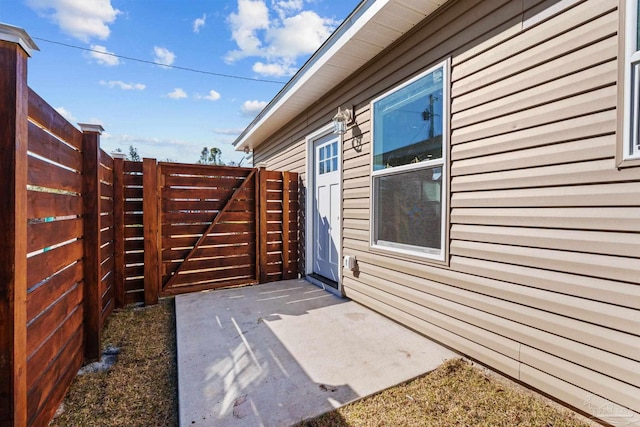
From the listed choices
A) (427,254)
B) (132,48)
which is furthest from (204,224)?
(132,48)

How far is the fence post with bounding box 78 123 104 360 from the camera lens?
6.91 feet

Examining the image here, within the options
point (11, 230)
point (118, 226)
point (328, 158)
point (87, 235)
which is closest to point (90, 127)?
point (87, 235)

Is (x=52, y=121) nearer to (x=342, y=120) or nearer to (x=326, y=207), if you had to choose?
(x=342, y=120)

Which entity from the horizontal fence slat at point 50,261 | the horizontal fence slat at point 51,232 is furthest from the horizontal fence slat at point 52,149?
the horizontal fence slat at point 50,261

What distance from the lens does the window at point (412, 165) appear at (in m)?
2.45

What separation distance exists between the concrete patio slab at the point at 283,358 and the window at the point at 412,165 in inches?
33.5

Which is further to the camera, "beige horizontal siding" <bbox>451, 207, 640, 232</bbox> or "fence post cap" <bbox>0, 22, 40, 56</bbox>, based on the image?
"beige horizontal siding" <bbox>451, 207, 640, 232</bbox>

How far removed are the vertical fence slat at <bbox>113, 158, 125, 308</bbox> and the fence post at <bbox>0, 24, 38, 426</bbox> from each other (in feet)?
8.27

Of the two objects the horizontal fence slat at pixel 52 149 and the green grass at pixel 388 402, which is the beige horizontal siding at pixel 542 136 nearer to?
the green grass at pixel 388 402

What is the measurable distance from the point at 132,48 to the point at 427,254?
28.2ft

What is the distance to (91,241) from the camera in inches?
84.0

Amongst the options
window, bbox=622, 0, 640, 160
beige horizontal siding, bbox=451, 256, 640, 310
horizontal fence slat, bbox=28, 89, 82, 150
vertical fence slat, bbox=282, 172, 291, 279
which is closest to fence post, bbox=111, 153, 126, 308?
horizontal fence slat, bbox=28, 89, 82, 150

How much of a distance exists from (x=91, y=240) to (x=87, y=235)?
0.05 meters

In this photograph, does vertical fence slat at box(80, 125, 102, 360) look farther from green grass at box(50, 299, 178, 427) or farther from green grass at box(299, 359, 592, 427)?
green grass at box(299, 359, 592, 427)
